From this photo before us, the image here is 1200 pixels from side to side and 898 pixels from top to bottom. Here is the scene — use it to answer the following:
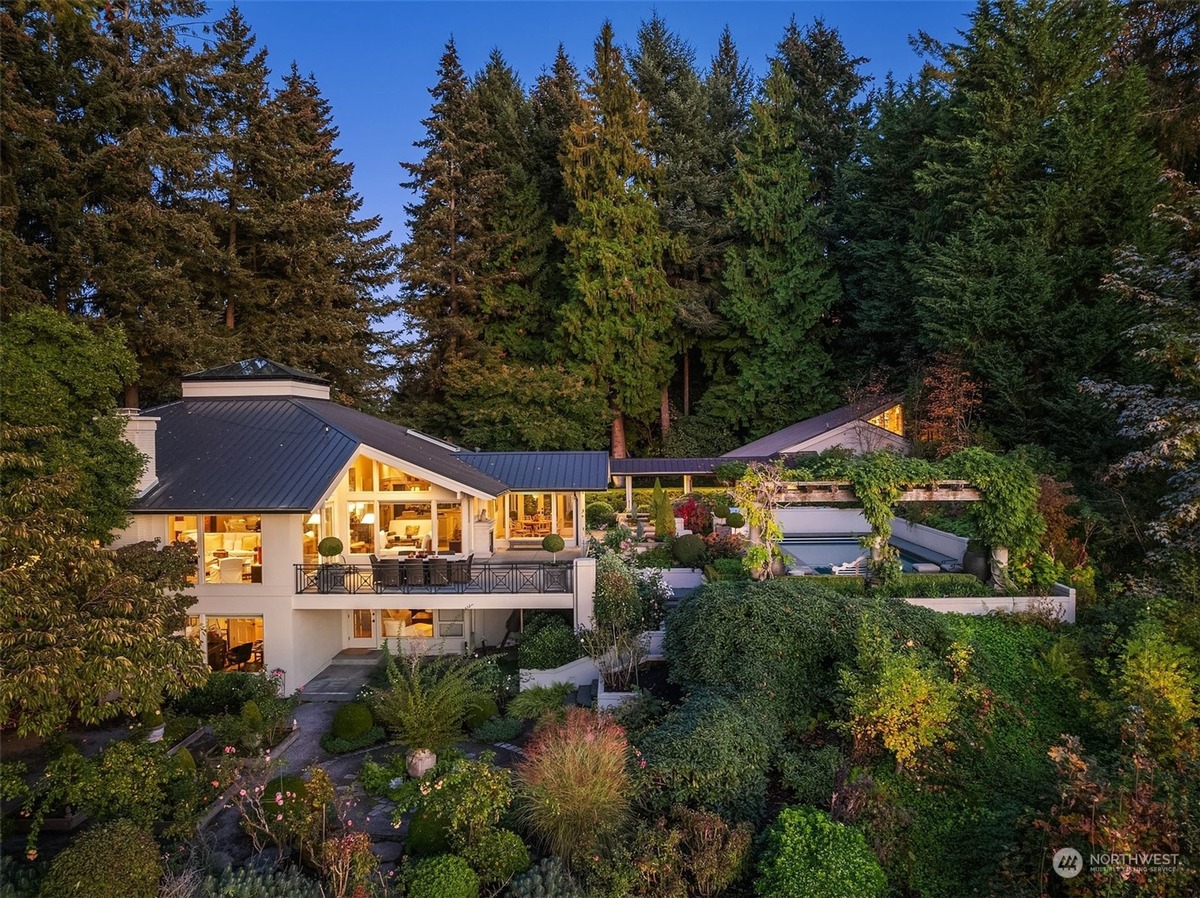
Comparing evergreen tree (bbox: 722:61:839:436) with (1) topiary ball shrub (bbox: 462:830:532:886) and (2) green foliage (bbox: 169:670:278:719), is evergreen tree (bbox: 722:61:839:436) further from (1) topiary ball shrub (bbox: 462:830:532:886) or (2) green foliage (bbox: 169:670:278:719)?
(1) topiary ball shrub (bbox: 462:830:532:886)

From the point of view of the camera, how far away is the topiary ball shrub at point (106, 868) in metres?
6.14

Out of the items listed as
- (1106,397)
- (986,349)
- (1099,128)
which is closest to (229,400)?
(1106,397)

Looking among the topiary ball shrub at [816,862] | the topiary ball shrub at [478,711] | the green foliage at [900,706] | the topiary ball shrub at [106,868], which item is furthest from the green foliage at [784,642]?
the topiary ball shrub at [106,868]

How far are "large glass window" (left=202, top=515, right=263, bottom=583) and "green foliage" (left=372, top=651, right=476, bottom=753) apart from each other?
4906 mm

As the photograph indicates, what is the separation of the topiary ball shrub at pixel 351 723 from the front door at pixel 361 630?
16.1ft

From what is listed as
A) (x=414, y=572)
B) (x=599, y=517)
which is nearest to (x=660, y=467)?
(x=599, y=517)

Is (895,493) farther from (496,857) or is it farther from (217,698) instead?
(217,698)

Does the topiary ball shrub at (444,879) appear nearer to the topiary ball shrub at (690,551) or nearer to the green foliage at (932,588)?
the green foliage at (932,588)

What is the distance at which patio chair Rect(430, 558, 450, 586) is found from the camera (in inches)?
547

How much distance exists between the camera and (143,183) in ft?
64.8

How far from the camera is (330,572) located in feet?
45.4

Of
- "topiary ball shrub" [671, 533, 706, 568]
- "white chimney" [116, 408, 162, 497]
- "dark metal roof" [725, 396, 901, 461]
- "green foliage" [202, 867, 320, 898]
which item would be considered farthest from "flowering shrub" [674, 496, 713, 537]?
"green foliage" [202, 867, 320, 898]

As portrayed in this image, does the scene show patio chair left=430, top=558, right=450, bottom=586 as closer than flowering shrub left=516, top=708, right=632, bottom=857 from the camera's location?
No

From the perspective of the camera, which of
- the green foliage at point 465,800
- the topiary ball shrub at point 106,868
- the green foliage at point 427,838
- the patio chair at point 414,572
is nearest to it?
the topiary ball shrub at point 106,868
